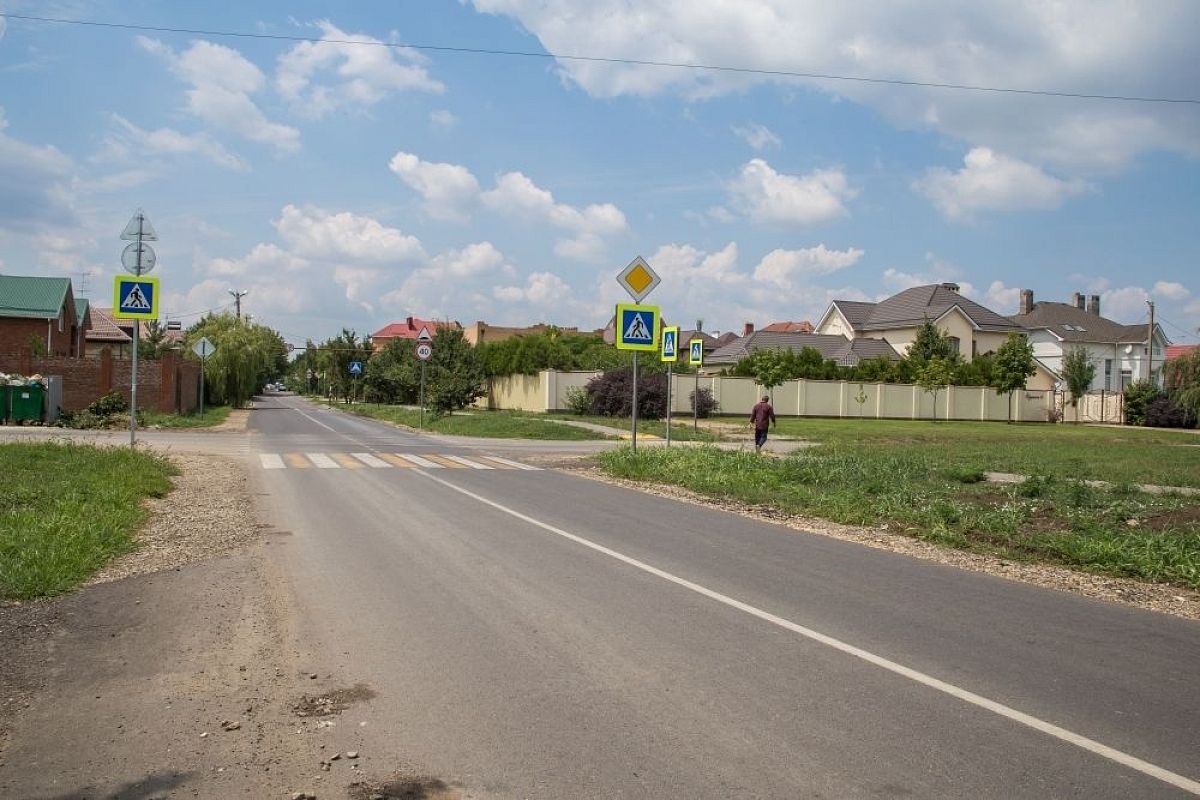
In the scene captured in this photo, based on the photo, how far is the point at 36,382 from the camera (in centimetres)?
3025

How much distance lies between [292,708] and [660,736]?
195 cm

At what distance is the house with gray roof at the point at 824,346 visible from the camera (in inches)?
2714

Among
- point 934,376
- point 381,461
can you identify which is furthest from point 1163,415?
point 381,461

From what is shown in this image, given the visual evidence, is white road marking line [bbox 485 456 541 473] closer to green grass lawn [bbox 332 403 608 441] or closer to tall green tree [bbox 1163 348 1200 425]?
green grass lawn [bbox 332 403 608 441]

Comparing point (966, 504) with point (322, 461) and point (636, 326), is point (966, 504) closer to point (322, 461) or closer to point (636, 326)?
point (636, 326)

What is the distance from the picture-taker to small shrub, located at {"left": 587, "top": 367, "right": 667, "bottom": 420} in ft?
143

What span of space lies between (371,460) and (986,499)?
13.4 m

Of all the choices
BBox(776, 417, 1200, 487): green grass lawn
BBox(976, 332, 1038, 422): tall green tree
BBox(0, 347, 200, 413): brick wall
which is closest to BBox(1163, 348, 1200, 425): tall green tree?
BBox(776, 417, 1200, 487): green grass lawn

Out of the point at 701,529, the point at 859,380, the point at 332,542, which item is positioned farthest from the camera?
the point at 859,380

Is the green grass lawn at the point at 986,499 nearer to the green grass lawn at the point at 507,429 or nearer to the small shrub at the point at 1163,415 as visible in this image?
the green grass lawn at the point at 507,429

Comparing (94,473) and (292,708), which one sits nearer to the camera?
(292,708)

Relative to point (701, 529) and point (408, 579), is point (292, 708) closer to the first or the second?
point (408, 579)

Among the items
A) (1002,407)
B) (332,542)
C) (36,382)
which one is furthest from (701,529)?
(1002,407)

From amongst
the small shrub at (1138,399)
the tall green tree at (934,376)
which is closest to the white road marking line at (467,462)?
the tall green tree at (934,376)
